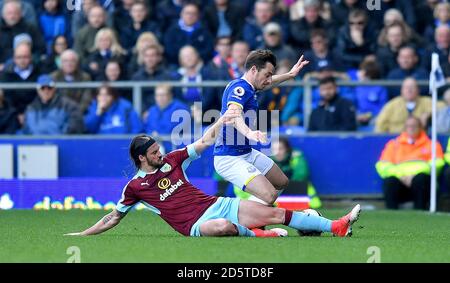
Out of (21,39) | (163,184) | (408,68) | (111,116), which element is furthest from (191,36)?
(163,184)

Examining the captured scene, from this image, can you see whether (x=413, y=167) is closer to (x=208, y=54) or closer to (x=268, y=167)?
(x=208, y=54)

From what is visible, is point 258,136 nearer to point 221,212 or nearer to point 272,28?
point 221,212

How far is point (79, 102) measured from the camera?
20.1m

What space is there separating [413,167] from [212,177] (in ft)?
10.3

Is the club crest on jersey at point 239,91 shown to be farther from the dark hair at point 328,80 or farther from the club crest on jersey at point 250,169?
the dark hair at point 328,80

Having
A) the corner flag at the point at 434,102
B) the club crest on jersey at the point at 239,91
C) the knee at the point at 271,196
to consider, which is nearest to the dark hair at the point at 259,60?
the club crest on jersey at the point at 239,91

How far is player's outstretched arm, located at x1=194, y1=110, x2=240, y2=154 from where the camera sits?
1227 cm

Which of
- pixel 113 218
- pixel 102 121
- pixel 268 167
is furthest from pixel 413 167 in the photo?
pixel 113 218

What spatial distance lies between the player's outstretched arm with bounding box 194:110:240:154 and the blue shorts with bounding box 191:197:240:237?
577mm

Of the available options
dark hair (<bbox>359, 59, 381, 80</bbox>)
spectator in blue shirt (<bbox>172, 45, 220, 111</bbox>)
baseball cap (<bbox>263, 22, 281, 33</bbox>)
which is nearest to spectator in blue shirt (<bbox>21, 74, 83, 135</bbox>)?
spectator in blue shirt (<bbox>172, 45, 220, 111</bbox>)

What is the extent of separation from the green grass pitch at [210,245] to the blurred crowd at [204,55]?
179 inches

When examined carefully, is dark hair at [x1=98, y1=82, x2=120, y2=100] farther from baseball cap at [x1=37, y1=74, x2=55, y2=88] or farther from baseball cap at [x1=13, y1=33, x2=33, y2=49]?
baseball cap at [x1=13, y1=33, x2=33, y2=49]

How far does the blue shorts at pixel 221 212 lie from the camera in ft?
40.9

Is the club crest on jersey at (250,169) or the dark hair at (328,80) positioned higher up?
the dark hair at (328,80)
